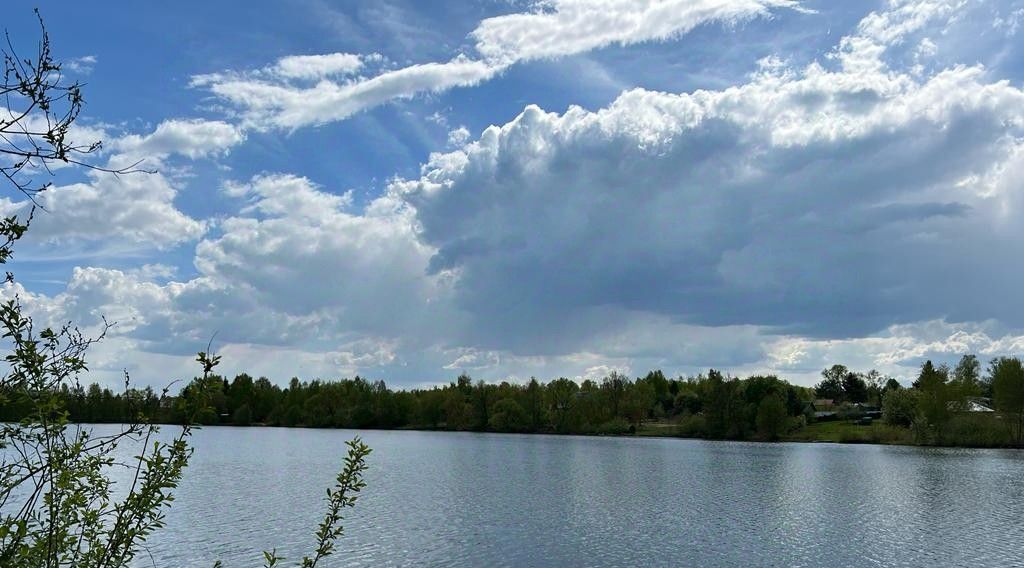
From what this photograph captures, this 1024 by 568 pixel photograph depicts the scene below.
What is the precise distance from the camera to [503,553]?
108 ft

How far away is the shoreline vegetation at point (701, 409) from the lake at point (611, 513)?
27.8 meters

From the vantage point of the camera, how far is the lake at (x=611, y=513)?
33.1 metres

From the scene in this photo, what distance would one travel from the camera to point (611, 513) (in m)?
45.5

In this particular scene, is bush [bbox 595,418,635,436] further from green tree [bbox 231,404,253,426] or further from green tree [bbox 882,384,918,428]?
green tree [bbox 231,404,253,426]

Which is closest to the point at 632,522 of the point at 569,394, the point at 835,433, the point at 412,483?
the point at 412,483

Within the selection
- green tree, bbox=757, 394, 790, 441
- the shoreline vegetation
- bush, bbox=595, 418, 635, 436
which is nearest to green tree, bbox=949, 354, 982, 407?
the shoreline vegetation

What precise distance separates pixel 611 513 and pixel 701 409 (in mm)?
112452

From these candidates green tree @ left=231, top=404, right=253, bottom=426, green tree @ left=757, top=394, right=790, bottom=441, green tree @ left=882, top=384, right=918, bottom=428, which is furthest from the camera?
green tree @ left=231, top=404, right=253, bottom=426

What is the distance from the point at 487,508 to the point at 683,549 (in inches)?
588

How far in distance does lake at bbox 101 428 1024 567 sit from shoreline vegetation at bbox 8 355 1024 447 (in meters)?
27.8

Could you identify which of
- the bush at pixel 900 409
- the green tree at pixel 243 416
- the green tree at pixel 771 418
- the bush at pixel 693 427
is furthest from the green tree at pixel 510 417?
the green tree at pixel 243 416

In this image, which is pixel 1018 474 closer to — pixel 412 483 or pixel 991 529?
pixel 991 529

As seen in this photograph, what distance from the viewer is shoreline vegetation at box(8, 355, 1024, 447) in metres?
112

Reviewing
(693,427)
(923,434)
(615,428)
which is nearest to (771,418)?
(693,427)
